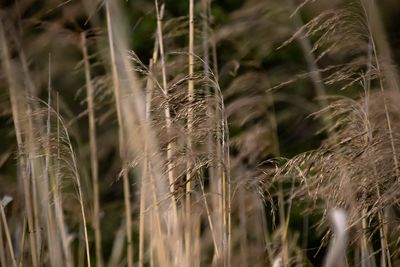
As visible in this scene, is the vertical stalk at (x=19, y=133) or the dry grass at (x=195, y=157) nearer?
the dry grass at (x=195, y=157)

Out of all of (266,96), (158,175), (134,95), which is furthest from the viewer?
(266,96)

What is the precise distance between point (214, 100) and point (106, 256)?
331 cm

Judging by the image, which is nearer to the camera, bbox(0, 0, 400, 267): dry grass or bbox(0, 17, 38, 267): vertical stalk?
bbox(0, 0, 400, 267): dry grass

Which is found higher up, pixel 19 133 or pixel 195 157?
pixel 19 133

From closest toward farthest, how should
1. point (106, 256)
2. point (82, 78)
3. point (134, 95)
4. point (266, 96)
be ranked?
point (134, 95)
point (266, 96)
point (106, 256)
point (82, 78)

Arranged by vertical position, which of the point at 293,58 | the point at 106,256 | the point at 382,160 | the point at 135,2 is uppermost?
the point at 135,2

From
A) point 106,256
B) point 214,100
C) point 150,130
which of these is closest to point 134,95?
point 150,130

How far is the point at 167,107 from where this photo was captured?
2.38 metres

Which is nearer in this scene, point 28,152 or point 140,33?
point 28,152

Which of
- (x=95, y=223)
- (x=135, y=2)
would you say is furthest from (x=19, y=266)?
(x=135, y=2)

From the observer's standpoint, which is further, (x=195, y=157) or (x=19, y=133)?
(x=19, y=133)

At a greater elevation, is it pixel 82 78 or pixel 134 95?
pixel 82 78

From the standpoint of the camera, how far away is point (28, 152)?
2732mm

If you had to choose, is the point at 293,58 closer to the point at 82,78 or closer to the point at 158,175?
the point at 82,78
